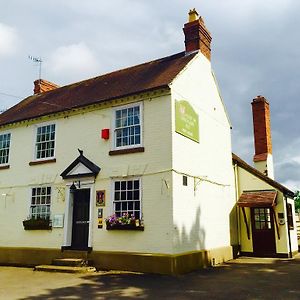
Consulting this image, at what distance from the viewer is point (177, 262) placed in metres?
11.5

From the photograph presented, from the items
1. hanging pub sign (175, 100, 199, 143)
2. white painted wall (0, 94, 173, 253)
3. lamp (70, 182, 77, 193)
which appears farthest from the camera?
lamp (70, 182, 77, 193)

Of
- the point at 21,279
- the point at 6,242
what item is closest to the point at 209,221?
the point at 21,279

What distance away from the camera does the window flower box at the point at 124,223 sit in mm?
12170

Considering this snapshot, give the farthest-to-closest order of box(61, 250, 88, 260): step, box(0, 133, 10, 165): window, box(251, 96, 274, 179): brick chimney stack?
box(251, 96, 274, 179): brick chimney stack < box(0, 133, 10, 165): window < box(61, 250, 88, 260): step

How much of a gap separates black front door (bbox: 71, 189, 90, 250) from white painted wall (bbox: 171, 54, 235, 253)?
12.5 feet

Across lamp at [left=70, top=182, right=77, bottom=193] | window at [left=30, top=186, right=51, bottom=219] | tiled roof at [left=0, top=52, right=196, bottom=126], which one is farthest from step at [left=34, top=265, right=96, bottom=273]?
tiled roof at [left=0, top=52, right=196, bottom=126]

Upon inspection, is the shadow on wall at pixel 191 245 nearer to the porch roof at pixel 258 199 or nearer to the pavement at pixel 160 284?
the pavement at pixel 160 284

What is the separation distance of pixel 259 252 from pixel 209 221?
12.2 ft

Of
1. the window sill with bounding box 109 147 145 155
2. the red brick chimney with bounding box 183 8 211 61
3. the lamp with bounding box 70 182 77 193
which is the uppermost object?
the red brick chimney with bounding box 183 8 211 61

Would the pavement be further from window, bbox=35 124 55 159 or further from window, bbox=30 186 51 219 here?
window, bbox=35 124 55 159

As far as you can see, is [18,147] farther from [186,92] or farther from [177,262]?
[177,262]

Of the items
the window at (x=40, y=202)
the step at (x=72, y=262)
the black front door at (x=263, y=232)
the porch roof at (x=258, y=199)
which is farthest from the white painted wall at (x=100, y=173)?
the black front door at (x=263, y=232)

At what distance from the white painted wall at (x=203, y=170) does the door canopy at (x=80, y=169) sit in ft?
10.8

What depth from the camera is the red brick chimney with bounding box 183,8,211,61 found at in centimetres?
1576
